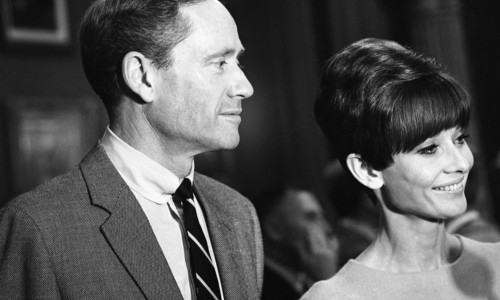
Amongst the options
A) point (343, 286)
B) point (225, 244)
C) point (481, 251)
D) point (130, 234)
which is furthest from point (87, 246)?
point (481, 251)

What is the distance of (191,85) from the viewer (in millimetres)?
1988

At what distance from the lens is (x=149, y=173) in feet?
6.50

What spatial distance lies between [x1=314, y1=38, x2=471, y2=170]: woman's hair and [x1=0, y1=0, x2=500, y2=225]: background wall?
296 cm

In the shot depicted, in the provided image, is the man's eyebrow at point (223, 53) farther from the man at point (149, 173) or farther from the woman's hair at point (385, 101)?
the woman's hair at point (385, 101)

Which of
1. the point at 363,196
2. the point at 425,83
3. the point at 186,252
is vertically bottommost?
the point at 363,196

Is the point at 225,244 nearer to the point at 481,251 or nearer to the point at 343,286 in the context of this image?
the point at 343,286

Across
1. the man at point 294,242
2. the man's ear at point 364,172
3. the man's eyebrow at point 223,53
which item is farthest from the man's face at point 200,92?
the man at point 294,242

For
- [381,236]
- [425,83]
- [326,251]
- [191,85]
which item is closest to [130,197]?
[191,85]

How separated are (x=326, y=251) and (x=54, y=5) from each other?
2208 mm

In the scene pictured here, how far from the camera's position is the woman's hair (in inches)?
75.2

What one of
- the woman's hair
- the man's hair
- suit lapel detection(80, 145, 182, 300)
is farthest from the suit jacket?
the woman's hair

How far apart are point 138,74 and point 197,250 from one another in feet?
1.74

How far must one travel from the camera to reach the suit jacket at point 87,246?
1.75 metres

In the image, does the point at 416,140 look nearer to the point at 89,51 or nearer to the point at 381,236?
the point at 381,236
